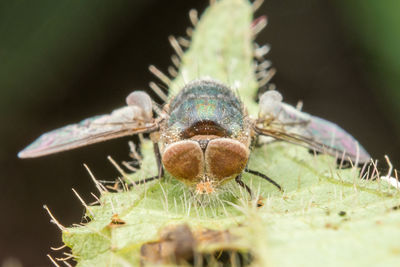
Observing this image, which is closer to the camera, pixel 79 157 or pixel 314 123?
pixel 314 123

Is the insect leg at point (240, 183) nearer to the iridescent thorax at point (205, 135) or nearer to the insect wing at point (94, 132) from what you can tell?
the iridescent thorax at point (205, 135)

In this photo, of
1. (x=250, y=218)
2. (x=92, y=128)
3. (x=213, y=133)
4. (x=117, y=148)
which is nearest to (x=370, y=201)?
(x=250, y=218)

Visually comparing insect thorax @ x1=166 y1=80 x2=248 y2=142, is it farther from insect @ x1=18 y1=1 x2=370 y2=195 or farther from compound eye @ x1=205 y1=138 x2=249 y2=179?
compound eye @ x1=205 y1=138 x2=249 y2=179

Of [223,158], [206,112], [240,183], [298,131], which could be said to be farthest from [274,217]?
[298,131]

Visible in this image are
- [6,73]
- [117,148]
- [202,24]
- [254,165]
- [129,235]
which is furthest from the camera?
[117,148]

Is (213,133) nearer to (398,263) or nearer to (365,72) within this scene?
(398,263)

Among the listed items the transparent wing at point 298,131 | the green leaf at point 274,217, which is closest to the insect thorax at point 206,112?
the transparent wing at point 298,131

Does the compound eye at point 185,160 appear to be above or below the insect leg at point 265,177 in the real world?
above
